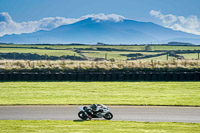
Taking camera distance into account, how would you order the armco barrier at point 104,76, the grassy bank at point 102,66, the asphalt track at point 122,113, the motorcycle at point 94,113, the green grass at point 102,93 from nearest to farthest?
the motorcycle at point 94,113, the asphalt track at point 122,113, the green grass at point 102,93, the armco barrier at point 104,76, the grassy bank at point 102,66

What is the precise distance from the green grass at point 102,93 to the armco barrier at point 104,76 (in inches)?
88.4

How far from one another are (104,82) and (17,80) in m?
10.00

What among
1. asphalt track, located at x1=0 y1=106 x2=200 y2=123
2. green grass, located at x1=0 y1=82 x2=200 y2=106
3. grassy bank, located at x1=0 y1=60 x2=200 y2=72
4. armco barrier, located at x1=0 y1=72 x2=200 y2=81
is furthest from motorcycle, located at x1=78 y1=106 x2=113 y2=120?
grassy bank, located at x1=0 y1=60 x2=200 y2=72

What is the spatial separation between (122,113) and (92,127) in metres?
5.09

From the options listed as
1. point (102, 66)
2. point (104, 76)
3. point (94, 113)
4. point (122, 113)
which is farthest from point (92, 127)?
point (102, 66)

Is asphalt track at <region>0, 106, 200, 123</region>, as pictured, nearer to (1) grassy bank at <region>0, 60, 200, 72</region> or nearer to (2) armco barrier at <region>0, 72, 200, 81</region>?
(2) armco barrier at <region>0, 72, 200, 81</region>

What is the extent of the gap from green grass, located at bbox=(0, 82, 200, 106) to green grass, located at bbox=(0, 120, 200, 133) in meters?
7.40

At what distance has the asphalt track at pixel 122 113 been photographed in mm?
20906

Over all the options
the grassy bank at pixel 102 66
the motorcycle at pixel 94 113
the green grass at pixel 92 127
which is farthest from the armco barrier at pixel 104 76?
the green grass at pixel 92 127

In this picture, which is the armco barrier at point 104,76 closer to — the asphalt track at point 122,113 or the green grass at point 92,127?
the asphalt track at point 122,113

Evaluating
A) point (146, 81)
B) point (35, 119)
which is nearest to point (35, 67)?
point (146, 81)

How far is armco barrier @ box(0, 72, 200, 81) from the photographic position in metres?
40.8

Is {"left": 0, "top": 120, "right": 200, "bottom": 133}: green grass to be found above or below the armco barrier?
below

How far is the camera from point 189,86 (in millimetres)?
36125
